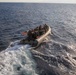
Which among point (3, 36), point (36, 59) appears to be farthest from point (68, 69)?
point (3, 36)

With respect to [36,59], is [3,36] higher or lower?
lower

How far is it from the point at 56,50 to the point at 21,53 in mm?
4514

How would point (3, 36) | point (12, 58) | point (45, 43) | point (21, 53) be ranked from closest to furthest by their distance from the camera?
1. point (12, 58)
2. point (21, 53)
3. point (45, 43)
4. point (3, 36)

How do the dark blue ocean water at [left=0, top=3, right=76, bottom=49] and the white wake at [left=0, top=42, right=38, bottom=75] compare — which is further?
the dark blue ocean water at [left=0, top=3, right=76, bottom=49]

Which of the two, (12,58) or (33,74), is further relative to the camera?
(12,58)

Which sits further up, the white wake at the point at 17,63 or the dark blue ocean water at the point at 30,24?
the white wake at the point at 17,63

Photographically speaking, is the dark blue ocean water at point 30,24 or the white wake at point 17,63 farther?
the dark blue ocean water at point 30,24

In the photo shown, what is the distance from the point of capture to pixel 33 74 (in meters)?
16.0

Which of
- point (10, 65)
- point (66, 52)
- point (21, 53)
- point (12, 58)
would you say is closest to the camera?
point (10, 65)

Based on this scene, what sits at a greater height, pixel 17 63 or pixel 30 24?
pixel 17 63

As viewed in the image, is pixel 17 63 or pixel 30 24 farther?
pixel 30 24

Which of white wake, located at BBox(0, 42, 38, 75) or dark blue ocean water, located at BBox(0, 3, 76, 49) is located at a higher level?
white wake, located at BBox(0, 42, 38, 75)

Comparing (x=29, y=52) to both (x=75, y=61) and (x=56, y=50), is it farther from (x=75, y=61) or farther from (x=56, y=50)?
(x=75, y=61)

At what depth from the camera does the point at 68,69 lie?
17219mm
